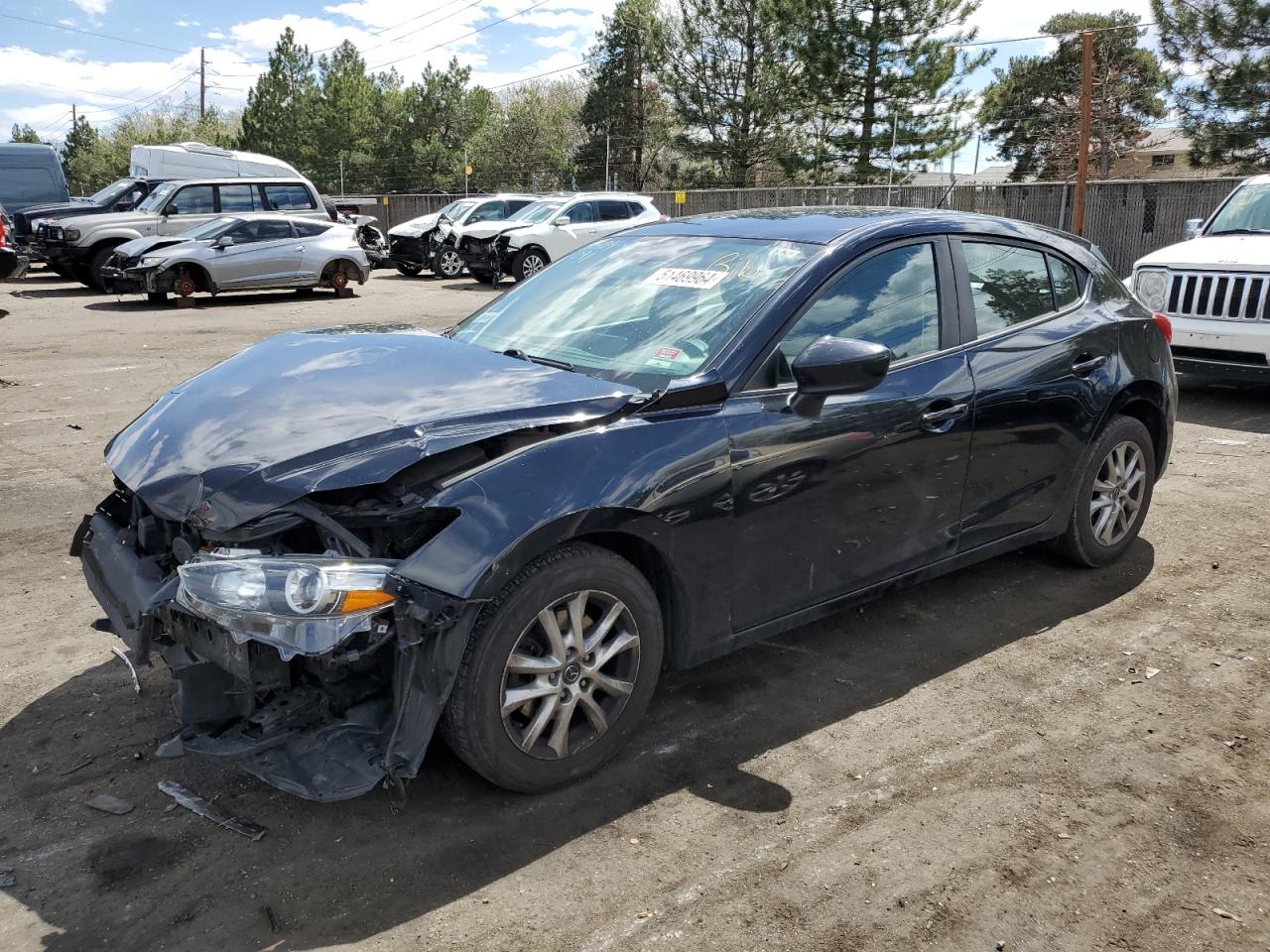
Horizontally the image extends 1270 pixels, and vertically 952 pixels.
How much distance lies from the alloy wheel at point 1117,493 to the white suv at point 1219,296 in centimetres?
450

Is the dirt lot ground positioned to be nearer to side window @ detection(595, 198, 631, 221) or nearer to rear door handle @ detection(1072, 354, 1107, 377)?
rear door handle @ detection(1072, 354, 1107, 377)

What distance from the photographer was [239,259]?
17.9m

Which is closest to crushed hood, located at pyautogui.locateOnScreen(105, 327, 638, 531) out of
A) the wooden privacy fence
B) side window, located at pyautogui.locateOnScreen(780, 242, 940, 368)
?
side window, located at pyautogui.locateOnScreen(780, 242, 940, 368)

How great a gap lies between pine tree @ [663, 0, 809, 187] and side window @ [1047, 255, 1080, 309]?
133 feet

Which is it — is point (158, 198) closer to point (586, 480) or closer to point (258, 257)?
point (258, 257)

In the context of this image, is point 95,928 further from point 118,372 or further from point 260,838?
point 118,372

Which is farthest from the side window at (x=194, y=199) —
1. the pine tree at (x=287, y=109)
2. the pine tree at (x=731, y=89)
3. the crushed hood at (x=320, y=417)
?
the pine tree at (x=287, y=109)

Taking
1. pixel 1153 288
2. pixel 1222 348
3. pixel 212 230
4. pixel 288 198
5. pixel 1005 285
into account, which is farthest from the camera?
pixel 288 198

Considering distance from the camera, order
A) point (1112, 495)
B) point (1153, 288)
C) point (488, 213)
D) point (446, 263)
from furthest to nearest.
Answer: point (488, 213)
point (446, 263)
point (1153, 288)
point (1112, 495)

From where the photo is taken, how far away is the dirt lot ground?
2725 mm

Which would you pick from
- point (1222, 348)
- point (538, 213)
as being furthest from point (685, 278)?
point (538, 213)

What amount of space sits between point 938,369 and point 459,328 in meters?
2.04

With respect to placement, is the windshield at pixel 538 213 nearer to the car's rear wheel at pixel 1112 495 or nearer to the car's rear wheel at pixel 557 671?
the car's rear wheel at pixel 1112 495

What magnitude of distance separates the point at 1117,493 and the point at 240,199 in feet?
61.0
